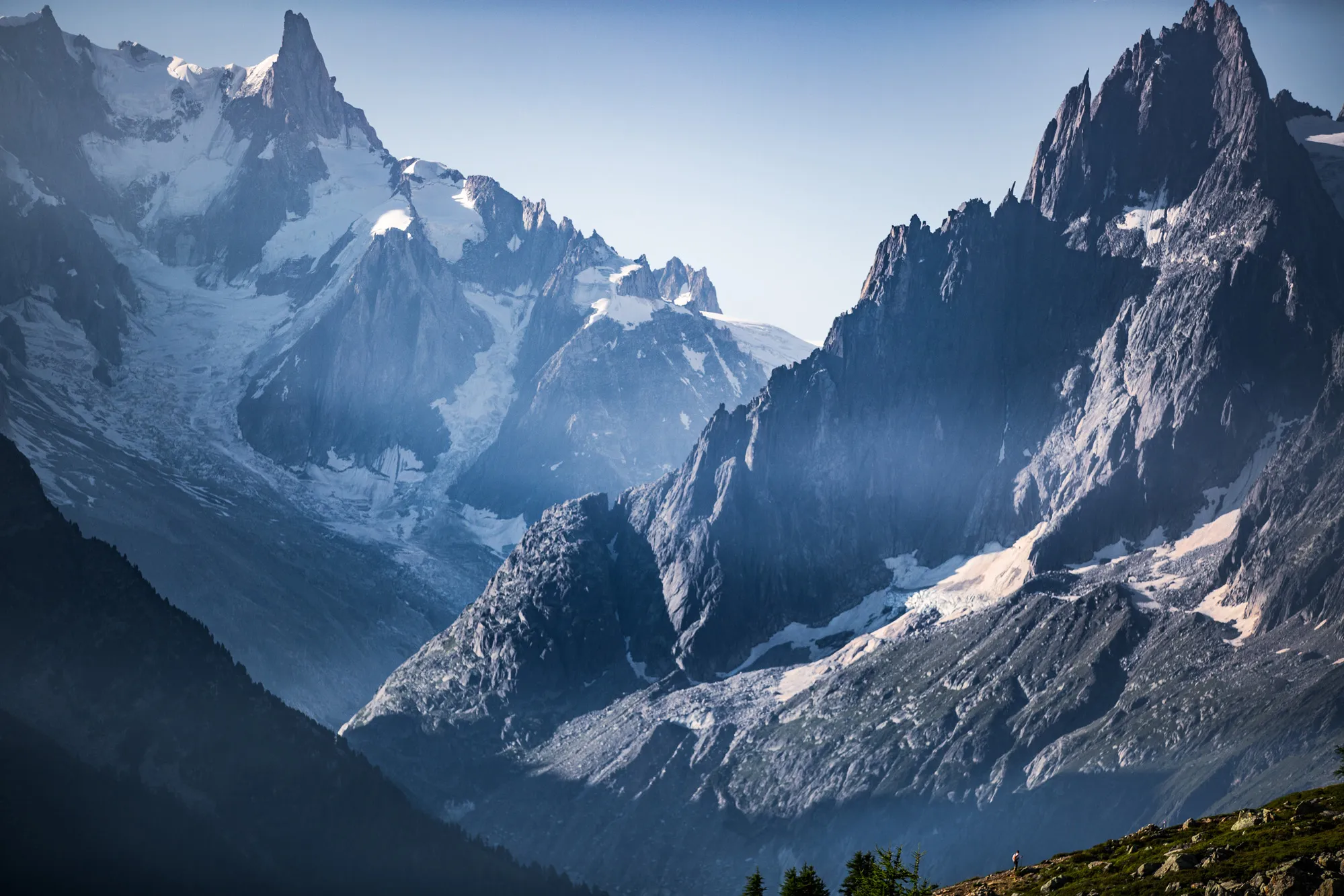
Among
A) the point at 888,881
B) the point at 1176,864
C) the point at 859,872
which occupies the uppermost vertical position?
the point at 859,872

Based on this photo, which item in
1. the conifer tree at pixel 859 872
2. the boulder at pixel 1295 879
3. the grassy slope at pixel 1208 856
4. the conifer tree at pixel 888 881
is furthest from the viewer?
the conifer tree at pixel 859 872

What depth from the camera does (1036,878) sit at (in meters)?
131

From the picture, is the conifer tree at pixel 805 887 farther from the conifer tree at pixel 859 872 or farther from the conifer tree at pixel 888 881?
the conifer tree at pixel 888 881

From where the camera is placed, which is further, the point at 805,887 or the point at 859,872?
the point at 859,872

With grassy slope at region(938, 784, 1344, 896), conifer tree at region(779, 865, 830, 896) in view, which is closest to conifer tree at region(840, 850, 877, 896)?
conifer tree at region(779, 865, 830, 896)

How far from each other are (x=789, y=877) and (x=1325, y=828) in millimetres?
51582

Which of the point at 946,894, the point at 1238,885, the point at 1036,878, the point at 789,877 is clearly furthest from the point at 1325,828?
the point at 789,877

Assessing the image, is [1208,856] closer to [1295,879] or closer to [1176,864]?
[1176,864]

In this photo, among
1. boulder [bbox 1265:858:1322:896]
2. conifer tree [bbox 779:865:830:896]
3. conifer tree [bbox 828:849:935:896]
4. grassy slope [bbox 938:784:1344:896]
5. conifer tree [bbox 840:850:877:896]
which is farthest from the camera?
conifer tree [bbox 779:865:830:896]

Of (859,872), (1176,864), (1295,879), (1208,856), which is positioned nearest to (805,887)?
(859,872)

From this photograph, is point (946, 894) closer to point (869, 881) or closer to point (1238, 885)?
point (869, 881)

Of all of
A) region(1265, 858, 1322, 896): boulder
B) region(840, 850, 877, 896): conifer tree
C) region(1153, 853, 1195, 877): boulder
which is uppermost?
region(840, 850, 877, 896): conifer tree

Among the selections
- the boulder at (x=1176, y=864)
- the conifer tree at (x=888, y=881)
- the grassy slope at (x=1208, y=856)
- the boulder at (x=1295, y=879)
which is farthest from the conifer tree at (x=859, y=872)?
the boulder at (x=1295, y=879)

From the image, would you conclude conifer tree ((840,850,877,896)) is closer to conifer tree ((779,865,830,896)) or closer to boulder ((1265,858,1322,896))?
conifer tree ((779,865,830,896))
